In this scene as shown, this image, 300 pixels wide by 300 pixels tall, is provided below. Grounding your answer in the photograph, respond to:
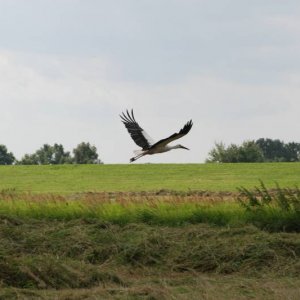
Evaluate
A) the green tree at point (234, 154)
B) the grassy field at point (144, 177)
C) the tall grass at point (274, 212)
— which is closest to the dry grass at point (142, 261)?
the tall grass at point (274, 212)

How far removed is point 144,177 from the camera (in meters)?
33.3

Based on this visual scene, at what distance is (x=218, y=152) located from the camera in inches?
2016

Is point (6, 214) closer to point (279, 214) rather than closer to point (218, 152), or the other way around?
point (279, 214)

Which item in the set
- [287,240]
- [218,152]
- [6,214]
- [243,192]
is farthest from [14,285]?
[218,152]

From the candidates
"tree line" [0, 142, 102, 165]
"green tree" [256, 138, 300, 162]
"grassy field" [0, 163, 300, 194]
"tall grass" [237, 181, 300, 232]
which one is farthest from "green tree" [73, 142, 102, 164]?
"tall grass" [237, 181, 300, 232]

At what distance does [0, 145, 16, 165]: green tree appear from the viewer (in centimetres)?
5803

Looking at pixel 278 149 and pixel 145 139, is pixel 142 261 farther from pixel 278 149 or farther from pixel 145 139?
pixel 278 149

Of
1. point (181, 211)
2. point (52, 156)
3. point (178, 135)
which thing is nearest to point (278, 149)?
point (52, 156)

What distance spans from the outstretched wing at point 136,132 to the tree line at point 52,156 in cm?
3638

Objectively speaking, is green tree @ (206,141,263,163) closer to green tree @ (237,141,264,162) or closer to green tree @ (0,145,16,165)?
green tree @ (237,141,264,162)

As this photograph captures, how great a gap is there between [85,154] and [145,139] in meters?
37.4

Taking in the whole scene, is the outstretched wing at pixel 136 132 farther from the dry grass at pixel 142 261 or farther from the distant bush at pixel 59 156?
the distant bush at pixel 59 156

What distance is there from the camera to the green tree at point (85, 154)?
5184 cm

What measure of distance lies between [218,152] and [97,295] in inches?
1654
